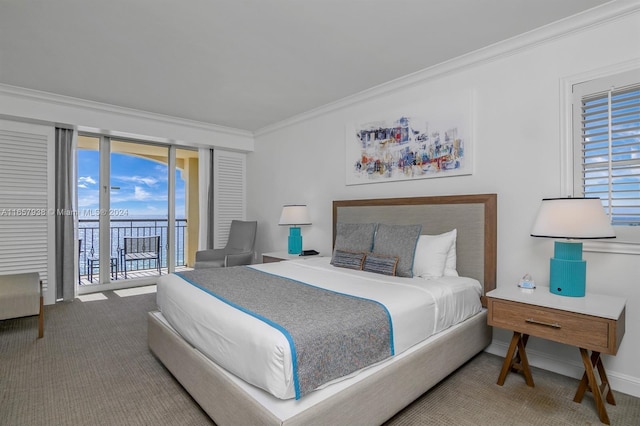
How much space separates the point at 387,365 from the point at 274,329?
27.5 inches

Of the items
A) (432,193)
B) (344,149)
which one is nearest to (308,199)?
(344,149)

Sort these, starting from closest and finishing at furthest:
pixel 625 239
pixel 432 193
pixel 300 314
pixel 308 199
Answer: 1. pixel 300 314
2. pixel 625 239
3. pixel 432 193
4. pixel 308 199

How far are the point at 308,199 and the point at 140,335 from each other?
261cm

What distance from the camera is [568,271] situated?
84.1 inches

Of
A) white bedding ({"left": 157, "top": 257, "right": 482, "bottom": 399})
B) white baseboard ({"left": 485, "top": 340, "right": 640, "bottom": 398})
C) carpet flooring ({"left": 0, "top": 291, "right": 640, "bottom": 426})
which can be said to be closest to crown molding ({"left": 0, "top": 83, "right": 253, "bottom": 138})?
carpet flooring ({"left": 0, "top": 291, "right": 640, "bottom": 426})

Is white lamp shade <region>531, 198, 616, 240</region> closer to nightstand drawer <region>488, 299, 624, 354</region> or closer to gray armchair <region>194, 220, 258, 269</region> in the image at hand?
nightstand drawer <region>488, 299, 624, 354</region>

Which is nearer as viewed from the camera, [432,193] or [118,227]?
[432,193]

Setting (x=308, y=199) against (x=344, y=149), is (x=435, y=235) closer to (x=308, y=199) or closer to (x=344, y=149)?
(x=344, y=149)

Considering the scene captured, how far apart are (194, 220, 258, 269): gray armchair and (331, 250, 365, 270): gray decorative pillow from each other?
1.71 metres

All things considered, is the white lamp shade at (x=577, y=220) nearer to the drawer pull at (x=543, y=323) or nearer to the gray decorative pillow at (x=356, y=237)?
the drawer pull at (x=543, y=323)

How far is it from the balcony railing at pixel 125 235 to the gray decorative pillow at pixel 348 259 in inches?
140

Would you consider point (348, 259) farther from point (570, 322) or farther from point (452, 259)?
point (570, 322)

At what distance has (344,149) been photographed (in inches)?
161

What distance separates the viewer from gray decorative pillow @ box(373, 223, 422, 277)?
109 inches
